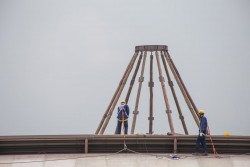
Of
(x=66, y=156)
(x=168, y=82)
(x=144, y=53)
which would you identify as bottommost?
(x=66, y=156)

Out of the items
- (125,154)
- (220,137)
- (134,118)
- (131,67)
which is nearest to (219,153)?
(220,137)

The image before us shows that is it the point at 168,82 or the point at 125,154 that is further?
the point at 168,82

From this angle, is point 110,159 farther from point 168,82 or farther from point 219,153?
point 168,82

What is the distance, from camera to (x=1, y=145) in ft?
58.4

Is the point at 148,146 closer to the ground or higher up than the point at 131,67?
closer to the ground

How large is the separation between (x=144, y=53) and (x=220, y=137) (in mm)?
8373

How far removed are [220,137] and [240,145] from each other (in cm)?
86

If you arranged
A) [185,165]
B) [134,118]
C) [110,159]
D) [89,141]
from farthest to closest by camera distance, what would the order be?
1. [134,118]
2. [89,141]
3. [110,159]
4. [185,165]

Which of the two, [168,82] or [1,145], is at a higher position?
[168,82]

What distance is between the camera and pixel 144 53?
25.2 meters

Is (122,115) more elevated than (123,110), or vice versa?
(123,110)

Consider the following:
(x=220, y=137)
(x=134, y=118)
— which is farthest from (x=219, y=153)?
(x=134, y=118)

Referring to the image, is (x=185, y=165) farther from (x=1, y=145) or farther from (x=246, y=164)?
(x=1, y=145)

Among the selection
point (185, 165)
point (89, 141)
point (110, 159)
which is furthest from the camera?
point (89, 141)
